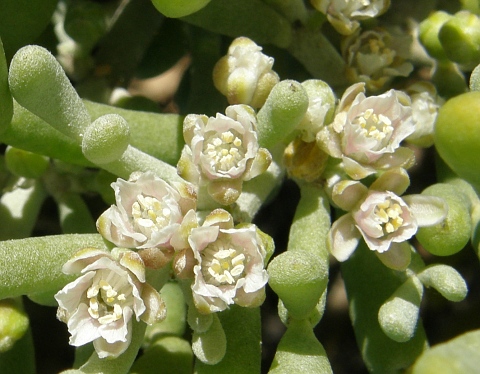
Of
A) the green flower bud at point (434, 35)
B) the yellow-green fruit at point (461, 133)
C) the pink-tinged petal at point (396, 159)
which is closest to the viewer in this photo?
the yellow-green fruit at point (461, 133)

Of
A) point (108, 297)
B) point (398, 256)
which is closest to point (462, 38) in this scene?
point (398, 256)

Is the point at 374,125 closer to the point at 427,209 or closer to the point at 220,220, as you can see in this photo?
the point at 427,209

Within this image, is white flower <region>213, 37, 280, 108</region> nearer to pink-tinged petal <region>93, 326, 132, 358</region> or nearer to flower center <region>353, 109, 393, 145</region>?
flower center <region>353, 109, 393, 145</region>

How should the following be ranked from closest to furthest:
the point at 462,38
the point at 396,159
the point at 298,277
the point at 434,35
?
1. the point at 298,277
2. the point at 396,159
3. the point at 462,38
4. the point at 434,35

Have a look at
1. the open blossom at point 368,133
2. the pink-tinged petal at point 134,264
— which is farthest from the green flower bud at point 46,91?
the open blossom at point 368,133

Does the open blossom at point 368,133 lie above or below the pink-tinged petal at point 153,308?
above

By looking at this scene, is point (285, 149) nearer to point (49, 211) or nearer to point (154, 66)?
point (154, 66)

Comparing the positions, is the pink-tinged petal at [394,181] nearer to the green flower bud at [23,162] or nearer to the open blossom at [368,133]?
the open blossom at [368,133]

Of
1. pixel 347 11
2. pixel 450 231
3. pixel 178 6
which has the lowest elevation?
pixel 450 231
